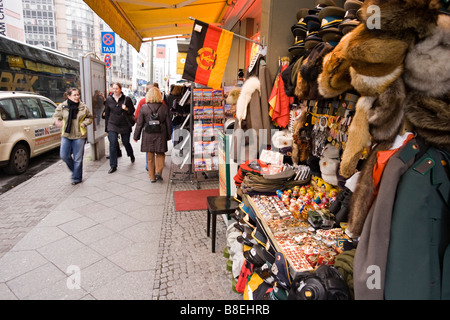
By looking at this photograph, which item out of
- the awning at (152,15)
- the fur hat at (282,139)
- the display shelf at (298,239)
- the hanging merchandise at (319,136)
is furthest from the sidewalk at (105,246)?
the awning at (152,15)

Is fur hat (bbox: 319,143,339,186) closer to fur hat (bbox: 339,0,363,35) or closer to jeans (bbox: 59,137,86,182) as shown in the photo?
fur hat (bbox: 339,0,363,35)

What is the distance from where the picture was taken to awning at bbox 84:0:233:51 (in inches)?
208

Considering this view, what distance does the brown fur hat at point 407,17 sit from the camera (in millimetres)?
1325

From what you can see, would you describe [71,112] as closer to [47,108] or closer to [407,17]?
[47,108]

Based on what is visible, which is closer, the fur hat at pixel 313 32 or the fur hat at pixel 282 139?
the fur hat at pixel 313 32

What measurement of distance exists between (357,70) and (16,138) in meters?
7.28

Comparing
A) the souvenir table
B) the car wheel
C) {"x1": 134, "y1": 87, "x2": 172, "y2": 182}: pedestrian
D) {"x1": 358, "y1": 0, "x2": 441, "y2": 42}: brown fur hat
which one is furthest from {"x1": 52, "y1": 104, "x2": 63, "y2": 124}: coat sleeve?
{"x1": 358, "y1": 0, "x2": 441, "y2": 42}: brown fur hat

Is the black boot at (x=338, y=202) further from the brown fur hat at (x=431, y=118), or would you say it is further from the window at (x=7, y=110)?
the window at (x=7, y=110)

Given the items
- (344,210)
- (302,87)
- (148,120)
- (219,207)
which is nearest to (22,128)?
(148,120)

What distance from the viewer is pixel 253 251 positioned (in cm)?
236

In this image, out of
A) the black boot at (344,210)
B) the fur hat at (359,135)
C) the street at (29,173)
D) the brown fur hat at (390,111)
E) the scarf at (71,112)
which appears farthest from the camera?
the street at (29,173)

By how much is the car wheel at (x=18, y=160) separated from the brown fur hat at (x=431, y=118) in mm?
7656

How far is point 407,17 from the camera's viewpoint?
133 centimetres

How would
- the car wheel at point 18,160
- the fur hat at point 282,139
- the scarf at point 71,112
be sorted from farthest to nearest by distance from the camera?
the car wheel at point 18,160 → the scarf at point 71,112 → the fur hat at point 282,139
